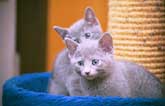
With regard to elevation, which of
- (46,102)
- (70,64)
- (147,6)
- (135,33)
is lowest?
(46,102)

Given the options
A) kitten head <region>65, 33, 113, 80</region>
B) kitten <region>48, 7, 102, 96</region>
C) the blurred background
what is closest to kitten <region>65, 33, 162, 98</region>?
kitten head <region>65, 33, 113, 80</region>

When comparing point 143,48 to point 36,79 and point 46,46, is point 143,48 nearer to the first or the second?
point 36,79

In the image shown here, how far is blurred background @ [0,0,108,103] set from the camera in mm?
2343

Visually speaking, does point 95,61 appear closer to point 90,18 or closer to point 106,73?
point 106,73

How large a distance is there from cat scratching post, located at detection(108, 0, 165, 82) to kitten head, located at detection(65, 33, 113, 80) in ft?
1.08

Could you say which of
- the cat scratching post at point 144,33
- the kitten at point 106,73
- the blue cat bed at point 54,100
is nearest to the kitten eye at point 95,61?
the kitten at point 106,73

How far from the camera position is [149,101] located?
4.28 ft

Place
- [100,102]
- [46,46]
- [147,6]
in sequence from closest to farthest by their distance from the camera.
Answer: [100,102], [147,6], [46,46]

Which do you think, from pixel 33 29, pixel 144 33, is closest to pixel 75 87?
pixel 144 33

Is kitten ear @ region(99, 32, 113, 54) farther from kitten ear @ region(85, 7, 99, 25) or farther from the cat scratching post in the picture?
the cat scratching post

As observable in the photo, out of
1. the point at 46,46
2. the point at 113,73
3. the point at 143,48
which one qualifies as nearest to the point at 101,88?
the point at 113,73

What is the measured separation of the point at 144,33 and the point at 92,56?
413mm

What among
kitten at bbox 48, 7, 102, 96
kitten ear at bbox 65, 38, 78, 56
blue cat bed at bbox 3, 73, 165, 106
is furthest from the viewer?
kitten at bbox 48, 7, 102, 96

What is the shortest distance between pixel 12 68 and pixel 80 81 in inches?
41.2
